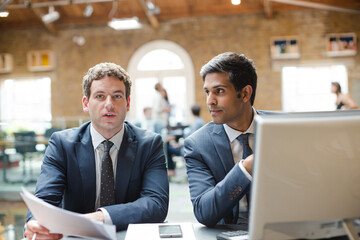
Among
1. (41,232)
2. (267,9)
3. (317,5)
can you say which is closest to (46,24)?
(267,9)

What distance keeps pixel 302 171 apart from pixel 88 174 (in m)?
1.12

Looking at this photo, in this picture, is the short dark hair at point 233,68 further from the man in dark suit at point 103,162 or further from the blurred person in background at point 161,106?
the blurred person in background at point 161,106

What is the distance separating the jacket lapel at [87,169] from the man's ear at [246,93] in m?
0.82

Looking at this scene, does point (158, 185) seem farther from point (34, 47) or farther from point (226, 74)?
point (34, 47)

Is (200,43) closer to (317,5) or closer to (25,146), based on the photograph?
(317,5)

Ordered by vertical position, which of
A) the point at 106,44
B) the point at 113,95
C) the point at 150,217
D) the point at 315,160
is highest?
the point at 106,44

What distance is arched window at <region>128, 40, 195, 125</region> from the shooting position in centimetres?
1039

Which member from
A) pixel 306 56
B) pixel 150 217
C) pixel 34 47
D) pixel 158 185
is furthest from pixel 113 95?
pixel 34 47

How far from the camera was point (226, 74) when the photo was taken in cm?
177

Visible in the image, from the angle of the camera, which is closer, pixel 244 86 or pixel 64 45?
pixel 244 86

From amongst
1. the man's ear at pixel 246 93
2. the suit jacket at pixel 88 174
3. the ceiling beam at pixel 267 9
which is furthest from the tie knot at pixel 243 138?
the ceiling beam at pixel 267 9

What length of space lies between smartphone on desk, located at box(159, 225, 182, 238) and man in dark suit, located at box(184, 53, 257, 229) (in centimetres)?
25

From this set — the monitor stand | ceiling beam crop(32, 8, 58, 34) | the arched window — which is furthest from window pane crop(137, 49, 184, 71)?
the monitor stand

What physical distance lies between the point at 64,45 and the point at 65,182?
34.0 ft
